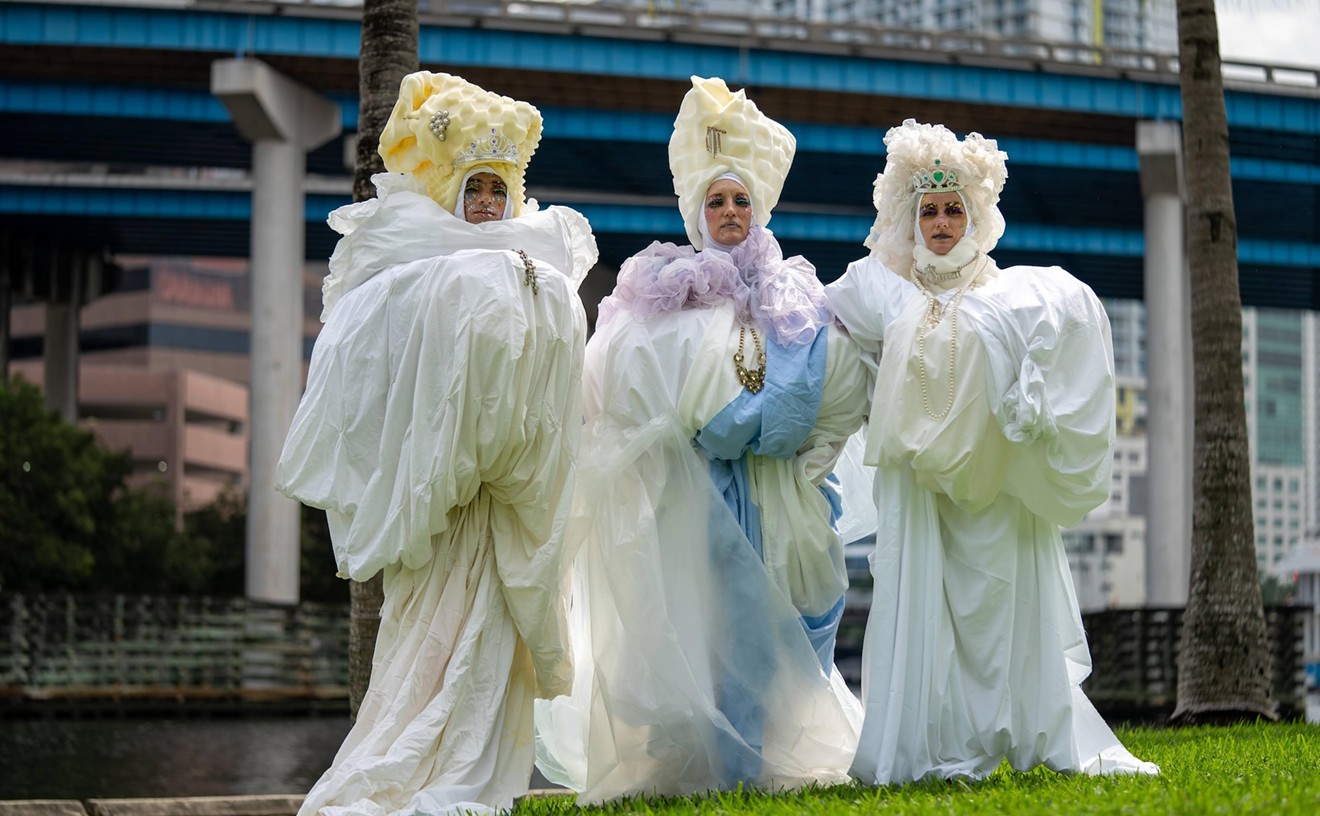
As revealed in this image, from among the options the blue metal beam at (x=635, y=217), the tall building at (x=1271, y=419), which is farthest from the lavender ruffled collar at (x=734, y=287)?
the tall building at (x=1271, y=419)

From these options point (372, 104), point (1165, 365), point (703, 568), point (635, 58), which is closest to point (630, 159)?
point (635, 58)

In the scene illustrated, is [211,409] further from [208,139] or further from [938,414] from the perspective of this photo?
[938,414]

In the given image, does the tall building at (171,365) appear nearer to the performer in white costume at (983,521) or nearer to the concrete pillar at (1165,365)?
the concrete pillar at (1165,365)

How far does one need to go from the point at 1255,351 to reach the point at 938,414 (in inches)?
6202

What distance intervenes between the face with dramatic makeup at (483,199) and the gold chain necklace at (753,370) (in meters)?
1.01

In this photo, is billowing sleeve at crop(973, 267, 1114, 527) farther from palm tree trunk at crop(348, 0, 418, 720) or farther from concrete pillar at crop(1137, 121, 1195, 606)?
concrete pillar at crop(1137, 121, 1195, 606)

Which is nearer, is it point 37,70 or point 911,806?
point 911,806

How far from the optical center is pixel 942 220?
21.5 feet

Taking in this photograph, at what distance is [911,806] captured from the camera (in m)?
5.16

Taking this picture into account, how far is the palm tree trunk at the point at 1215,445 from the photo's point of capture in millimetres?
10234

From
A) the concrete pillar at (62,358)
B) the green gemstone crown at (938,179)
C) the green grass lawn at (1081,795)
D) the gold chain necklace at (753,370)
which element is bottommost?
the green grass lawn at (1081,795)

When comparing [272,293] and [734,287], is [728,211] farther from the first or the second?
[272,293]

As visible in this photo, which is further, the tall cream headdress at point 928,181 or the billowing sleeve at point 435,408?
the tall cream headdress at point 928,181

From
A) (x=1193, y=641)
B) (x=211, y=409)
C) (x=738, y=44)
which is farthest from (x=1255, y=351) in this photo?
(x=1193, y=641)
